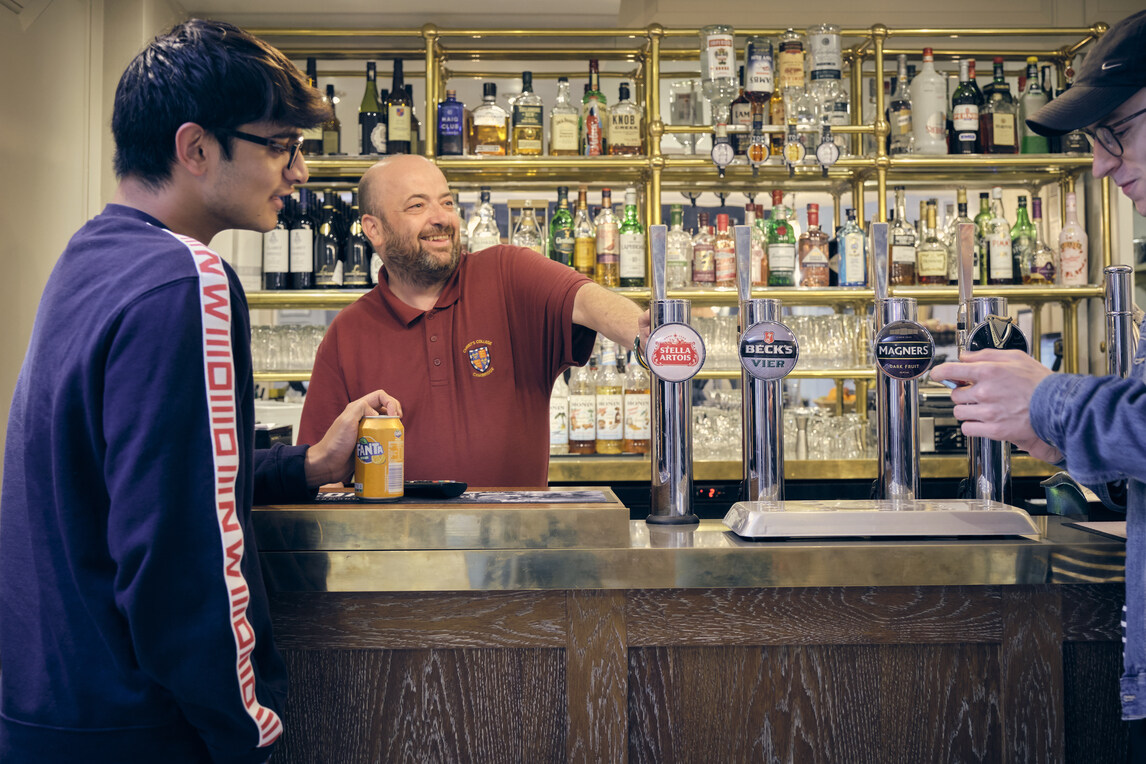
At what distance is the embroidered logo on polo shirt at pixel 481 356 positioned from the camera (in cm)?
199

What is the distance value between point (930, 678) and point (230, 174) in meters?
1.06

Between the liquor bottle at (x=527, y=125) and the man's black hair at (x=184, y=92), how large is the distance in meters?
2.34

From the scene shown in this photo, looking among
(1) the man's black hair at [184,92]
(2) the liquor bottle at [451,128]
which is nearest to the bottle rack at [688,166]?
(2) the liquor bottle at [451,128]

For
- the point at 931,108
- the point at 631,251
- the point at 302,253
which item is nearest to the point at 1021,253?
the point at 931,108

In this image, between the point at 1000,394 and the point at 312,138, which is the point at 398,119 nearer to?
the point at 312,138

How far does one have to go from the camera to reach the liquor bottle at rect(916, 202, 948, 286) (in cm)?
333

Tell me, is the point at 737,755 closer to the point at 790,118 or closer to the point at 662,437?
the point at 662,437

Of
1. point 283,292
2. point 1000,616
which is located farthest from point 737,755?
point 283,292

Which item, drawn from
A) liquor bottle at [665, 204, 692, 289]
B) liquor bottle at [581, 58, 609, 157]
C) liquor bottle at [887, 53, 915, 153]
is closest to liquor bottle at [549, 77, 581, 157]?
liquor bottle at [581, 58, 609, 157]

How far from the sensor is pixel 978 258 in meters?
3.41

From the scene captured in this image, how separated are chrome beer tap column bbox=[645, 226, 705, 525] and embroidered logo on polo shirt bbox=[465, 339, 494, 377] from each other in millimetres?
745

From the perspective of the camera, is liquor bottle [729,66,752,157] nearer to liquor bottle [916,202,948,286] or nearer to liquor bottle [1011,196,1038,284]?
liquor bottle [916,202,948,286]

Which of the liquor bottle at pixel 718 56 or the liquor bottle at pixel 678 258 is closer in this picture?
the liquor bottle at pixel 718 56

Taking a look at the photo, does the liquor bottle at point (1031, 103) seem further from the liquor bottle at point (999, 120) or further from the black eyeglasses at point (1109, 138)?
the black eyeglasses at point (1109, 138)
